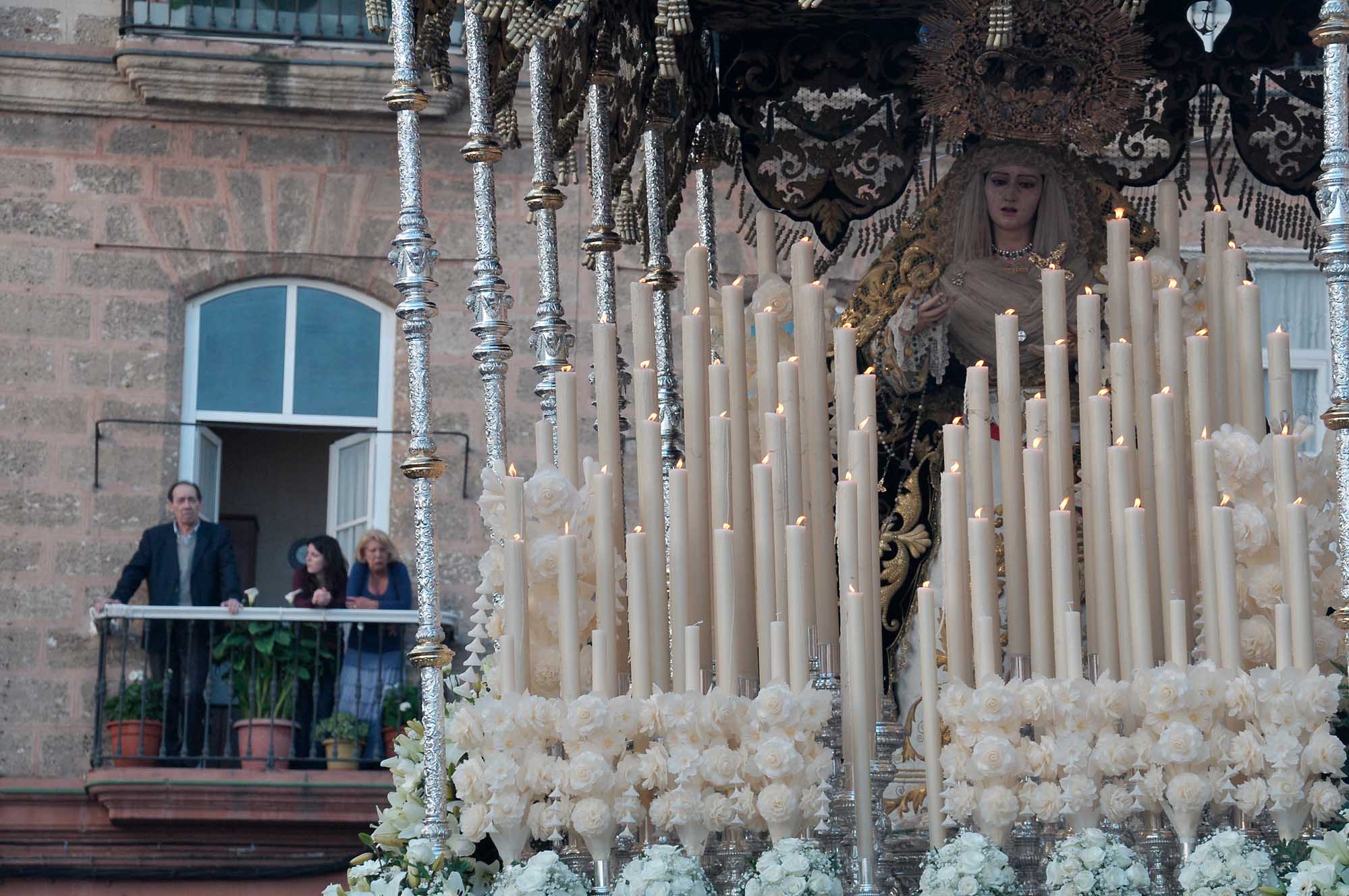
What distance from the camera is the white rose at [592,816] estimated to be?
4.47 metres

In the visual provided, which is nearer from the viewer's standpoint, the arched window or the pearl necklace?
the pearl necklace

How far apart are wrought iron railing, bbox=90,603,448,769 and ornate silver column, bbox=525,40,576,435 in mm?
5914

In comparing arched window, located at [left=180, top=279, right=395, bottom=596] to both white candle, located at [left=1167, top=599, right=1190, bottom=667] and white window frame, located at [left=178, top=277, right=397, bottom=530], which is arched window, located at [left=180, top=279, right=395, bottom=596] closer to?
white window frame, located at [left=178, top=277, right=397, bottom=530]

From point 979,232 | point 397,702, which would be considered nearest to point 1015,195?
point 979,232

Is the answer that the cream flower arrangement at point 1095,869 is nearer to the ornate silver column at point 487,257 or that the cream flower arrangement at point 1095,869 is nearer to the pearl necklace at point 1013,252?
the ornate silver column at point 487,257

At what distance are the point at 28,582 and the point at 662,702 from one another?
24.5 feet

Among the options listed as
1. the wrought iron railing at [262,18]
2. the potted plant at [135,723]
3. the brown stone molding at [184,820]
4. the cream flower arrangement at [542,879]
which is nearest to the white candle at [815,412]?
the cream flower arrangement at [542,879]

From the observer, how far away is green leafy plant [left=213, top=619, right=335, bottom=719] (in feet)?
37.4

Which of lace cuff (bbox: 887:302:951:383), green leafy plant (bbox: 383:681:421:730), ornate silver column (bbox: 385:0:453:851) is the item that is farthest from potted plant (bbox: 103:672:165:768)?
ornate silver column (bbox: 385:0:453:851)

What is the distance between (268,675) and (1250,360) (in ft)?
24.2

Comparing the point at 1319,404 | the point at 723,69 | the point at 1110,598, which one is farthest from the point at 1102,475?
the point at 1319,404

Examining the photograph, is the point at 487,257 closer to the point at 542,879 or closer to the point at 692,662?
the point at 692,662

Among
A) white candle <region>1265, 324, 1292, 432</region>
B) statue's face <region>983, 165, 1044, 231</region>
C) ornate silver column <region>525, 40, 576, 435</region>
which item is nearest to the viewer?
white candle <region>1265, 324, 1292, 432</region>

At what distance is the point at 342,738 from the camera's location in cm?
1136
